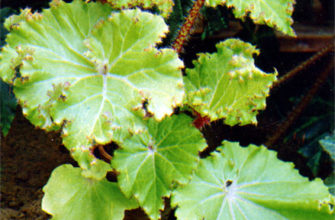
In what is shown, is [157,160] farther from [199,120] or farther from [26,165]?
[26,165]

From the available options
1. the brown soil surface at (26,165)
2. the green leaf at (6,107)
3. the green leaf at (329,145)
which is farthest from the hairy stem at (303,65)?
the green leaf at (6,107)

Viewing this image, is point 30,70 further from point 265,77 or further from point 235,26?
point 235,26

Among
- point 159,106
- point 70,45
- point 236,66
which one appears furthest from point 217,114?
point 70,45

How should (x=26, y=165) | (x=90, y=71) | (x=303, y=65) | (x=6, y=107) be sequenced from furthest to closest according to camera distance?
(x=303, y=65) → (x=26, y=165) → (x=6, y=107) → (x=90, y=71)

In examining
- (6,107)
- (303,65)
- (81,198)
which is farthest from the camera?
(303,65)

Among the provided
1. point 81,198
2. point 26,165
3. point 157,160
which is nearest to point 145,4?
point 157,160

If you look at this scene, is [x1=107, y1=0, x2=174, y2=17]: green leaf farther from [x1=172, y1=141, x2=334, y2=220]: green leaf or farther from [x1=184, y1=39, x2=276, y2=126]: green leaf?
[x1=172, y1=141, x2=334, y2=220]: green leaf

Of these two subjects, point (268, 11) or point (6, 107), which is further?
point (6, 107)

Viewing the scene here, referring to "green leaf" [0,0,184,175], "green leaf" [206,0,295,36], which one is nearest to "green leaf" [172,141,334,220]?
"green leaf" [0,0,184,175]
